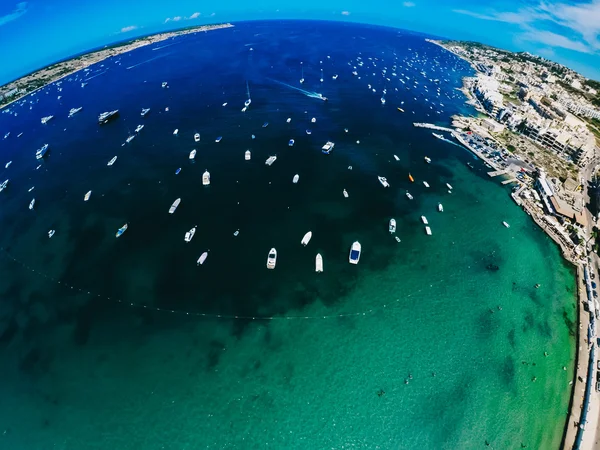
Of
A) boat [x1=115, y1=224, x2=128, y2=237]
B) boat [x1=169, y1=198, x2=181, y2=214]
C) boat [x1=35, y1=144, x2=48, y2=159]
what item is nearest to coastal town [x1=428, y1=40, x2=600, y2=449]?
boat [x1=169, y1=198, x2=181, y2=214]

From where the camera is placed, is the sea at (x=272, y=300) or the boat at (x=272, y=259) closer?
the sea at (x=272, y=300)

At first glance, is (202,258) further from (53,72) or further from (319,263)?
(53,72)

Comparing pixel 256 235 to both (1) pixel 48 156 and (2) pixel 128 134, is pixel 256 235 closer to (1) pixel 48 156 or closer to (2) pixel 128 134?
(2) pixel 128 134

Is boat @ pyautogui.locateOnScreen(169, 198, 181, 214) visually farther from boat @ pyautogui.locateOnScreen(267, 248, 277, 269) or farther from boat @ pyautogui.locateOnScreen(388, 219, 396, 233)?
boat @ pyautogui.locateOnScreen(388, 219, 396, 233)

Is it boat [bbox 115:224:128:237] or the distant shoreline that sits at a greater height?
the distant shoreline

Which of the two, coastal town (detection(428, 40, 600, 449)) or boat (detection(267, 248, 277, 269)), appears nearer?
coastal town (detection(428, 40, 600, 449))

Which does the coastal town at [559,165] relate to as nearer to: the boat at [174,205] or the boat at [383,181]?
the boat at [383,181]

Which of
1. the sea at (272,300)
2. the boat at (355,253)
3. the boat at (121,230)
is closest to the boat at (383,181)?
the sea at (272,300)
